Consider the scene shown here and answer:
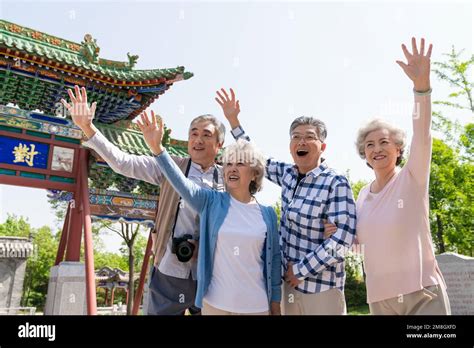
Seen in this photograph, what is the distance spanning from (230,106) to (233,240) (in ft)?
4.86

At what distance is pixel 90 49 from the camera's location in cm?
771

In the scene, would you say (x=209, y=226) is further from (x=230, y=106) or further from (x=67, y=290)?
(x=67, y=290)

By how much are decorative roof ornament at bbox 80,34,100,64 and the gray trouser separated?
635cm

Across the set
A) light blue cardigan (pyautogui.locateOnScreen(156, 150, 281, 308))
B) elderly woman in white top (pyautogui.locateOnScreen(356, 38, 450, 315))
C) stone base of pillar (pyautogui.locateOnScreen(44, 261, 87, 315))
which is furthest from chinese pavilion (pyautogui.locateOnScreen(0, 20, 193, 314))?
elderly woman in white top (pyautogui.locateOnScreen(356, 38, 450, 315))

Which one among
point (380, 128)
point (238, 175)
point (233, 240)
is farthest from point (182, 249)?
point (380, 128)

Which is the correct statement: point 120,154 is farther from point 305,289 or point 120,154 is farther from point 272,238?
point 305,289

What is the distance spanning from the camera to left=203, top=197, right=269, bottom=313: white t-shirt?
2248 mm

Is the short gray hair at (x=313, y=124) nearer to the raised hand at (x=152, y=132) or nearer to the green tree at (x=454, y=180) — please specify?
the raised hand at (x=152, y=132)

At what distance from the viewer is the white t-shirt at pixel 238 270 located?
225 centimetres

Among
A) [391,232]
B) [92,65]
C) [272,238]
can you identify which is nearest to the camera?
[391,232]

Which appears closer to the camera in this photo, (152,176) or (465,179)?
(152,176)

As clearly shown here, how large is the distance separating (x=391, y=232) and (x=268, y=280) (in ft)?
2.67

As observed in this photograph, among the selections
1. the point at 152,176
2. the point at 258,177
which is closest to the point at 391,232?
the point at 258,177
